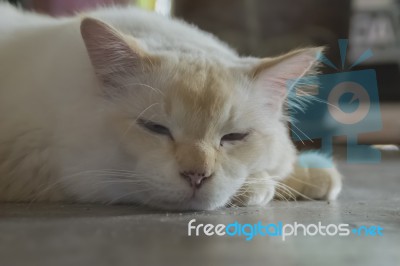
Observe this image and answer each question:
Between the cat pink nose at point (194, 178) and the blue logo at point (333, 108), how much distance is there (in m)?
0.38

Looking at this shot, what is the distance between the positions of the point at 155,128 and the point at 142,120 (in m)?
0.04

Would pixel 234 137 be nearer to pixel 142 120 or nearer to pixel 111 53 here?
pixel 142 120

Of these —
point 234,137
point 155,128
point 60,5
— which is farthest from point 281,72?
point 60,5

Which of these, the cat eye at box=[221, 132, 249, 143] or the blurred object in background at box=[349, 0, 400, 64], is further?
the blurred object in background at box=[349, 0, 400, 64]

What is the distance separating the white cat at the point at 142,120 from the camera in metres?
1.09

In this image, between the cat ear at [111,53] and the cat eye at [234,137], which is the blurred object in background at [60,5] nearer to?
the cat ear at [111,53]

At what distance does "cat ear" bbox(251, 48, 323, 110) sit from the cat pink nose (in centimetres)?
28

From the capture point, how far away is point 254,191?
1.26m

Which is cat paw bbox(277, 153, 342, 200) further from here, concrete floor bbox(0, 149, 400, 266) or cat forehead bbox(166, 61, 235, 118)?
cat forehead bbox(166, 61, 235, 118)

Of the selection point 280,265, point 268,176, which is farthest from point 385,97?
point 280,265

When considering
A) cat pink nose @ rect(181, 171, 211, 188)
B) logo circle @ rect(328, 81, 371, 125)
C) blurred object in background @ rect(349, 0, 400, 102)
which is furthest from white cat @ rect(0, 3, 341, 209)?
blurred object in background @ rect(349, 0, 400, 102)

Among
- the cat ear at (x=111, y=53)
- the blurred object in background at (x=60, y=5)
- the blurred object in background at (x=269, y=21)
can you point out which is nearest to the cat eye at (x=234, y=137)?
the cat ear at (x=111, y=53)

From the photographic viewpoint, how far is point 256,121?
121 cm

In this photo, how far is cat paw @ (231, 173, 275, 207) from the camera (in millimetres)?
1240
